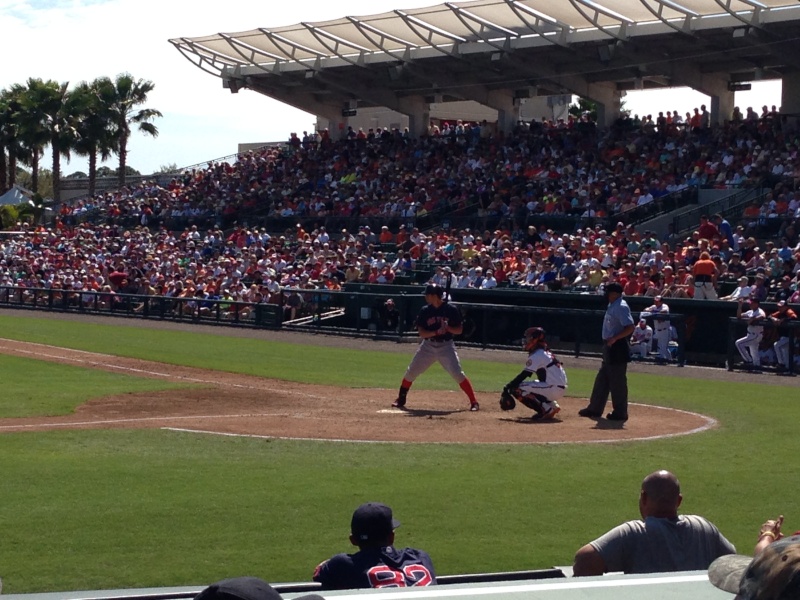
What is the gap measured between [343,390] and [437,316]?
3397 mm

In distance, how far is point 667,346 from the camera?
23.1 meters

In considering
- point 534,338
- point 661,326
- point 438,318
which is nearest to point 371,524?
point 534,338

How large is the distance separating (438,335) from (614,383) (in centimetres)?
243

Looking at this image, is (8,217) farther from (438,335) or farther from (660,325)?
(438,335)

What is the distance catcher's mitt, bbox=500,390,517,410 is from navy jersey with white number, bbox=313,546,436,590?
9.98 m

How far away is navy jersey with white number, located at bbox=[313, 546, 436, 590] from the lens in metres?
5.09

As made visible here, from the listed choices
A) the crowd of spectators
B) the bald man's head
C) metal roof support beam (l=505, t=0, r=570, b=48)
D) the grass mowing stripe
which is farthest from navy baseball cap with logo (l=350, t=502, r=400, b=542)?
metal roof support beam (l=505, t=0, r=570, b=48)

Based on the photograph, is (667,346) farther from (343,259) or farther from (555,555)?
(555,555)

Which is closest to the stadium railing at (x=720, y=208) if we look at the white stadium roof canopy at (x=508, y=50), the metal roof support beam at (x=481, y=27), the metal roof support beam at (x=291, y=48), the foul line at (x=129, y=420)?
the white stadium roof canopy at (x=508, y=50)

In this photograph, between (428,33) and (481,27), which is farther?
(428,33)

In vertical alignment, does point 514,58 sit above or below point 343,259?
above

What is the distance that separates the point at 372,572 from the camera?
5133 millimetres

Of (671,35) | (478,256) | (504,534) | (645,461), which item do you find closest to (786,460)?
(645,461)

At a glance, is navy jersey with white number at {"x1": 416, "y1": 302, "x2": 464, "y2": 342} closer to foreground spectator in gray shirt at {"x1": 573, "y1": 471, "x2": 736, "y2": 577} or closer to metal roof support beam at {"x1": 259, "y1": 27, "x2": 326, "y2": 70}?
foreground spectator in gray shirt at {"x1": 573, "y1": 471, "x2": 736, "y2": 577}
